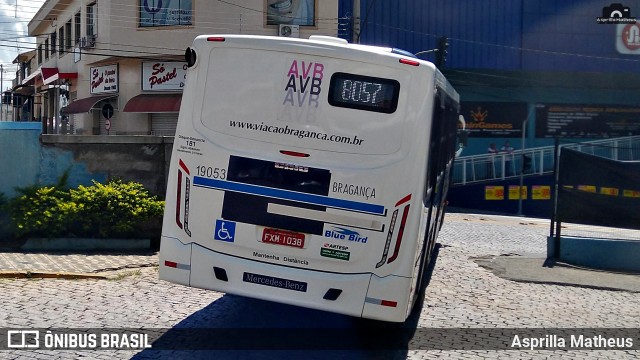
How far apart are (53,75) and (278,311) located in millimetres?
29877

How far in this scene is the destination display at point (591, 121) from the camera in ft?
104

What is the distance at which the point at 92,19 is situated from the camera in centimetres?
3147

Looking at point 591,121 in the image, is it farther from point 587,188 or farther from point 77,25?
point 77,25

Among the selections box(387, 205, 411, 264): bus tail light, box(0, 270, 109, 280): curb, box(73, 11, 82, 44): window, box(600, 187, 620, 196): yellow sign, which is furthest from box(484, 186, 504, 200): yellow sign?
box(387, 205, 411, 264): bus tail light

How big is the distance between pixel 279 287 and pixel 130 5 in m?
23.7

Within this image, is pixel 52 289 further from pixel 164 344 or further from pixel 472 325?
pixel 472 325

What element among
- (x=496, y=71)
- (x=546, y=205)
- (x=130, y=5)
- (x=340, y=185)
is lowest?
(x=546, y=205)

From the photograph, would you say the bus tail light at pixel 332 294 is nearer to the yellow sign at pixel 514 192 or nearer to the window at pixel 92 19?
the yellow sign at pixel 514 192

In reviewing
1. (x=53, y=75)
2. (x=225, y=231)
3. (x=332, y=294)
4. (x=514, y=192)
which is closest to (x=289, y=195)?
(x=225, y=231)

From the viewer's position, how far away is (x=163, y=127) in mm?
29734

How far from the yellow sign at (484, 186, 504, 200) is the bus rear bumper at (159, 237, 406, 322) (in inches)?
967

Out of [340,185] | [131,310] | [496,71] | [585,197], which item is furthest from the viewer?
[496,71]

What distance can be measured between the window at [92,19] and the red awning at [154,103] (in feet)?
12.6

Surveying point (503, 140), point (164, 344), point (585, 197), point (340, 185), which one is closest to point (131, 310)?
point (164, 344)
